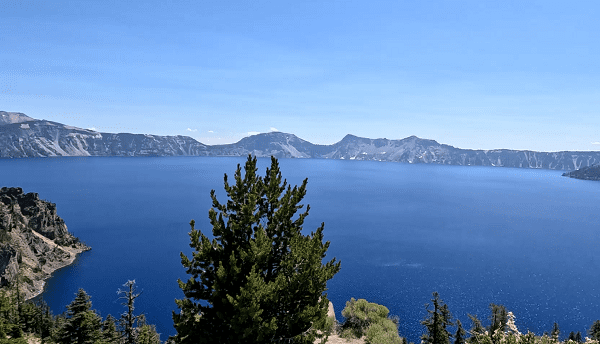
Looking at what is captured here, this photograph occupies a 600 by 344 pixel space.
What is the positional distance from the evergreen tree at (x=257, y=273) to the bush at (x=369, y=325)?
17371mm

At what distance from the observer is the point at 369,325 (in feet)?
103

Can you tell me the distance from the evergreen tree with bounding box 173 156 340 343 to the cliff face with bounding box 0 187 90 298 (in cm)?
10968

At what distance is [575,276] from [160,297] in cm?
12402

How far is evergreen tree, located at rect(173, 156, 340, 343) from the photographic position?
545 inches

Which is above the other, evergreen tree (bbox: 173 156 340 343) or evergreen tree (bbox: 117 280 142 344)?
evergreen tree (bbox: 173 156 340 343)

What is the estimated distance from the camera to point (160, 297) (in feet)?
281

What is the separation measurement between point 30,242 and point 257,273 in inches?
5926

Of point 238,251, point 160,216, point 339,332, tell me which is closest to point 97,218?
point 160,216

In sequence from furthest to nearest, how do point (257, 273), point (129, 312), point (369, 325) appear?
1. point (129, 312)
2. point (369, 325)
3. point (257, 273)

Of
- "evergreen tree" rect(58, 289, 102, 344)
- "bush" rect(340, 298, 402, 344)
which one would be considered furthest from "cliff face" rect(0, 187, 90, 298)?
"bush" rect(340, 298, 402, 344)

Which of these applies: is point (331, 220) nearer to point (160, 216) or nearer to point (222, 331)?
point (160, 216)

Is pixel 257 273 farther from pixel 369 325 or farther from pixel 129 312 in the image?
pixel 129 312

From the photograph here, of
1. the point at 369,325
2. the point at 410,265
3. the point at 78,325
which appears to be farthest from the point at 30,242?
the point at 369,325

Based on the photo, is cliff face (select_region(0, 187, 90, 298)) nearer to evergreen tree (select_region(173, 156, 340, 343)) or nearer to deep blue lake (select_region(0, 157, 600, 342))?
deep blue lake (select_region(0, 157, 600, 342))
